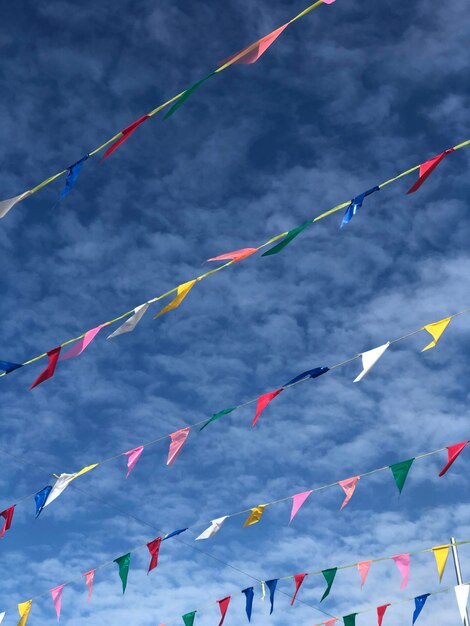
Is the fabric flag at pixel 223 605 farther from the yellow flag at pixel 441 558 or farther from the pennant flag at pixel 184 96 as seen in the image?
the pennant flag at pixel 184 96

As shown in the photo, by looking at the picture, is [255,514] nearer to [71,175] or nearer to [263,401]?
[263,401]

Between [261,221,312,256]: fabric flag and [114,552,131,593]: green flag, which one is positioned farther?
[114,552,131,593]: green flag

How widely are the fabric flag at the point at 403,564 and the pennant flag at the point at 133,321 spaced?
14.9 feet

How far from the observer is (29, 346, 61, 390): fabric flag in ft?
24.2

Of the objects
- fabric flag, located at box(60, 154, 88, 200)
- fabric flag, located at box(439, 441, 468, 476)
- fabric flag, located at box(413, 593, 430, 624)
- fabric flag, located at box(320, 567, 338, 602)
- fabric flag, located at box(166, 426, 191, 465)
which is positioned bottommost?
fabric flag, located at box(413, 593, 430, 624)

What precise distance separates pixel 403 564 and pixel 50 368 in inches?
201

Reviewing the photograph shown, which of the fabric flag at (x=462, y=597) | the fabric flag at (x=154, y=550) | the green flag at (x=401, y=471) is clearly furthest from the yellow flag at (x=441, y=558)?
the fabric flag at (x=154, y=550)

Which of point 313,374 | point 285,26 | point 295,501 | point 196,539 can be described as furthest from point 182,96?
point 196,539

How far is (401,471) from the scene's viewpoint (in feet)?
25.8

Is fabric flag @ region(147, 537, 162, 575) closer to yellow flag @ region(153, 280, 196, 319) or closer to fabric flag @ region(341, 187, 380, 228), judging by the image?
yellow flag @ region(153, 280, 196, 319)

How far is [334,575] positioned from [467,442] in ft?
9.17

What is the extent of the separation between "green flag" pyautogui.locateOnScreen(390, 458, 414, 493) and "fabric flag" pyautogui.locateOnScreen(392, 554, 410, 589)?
1.71 meters

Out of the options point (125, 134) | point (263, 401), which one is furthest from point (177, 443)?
point (125, 134)

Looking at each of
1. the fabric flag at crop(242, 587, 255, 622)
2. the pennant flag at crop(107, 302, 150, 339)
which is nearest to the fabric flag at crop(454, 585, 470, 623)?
the fabric flag at crop(242, 587, 255, 622)
